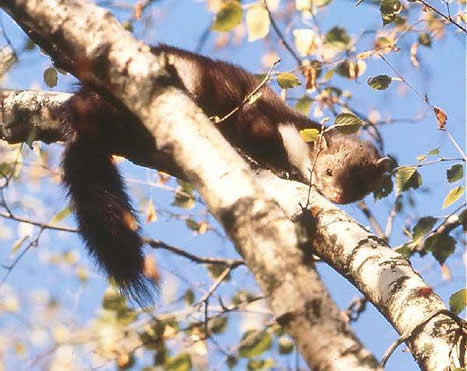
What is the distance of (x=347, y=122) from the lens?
91.7 inches

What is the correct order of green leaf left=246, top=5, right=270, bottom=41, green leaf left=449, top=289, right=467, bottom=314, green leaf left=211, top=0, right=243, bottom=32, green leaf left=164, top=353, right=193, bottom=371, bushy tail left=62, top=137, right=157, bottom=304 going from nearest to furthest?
green leaf left=211, top=0, right=243, bottom=32, green leaf left=449, top=289, right=467, bottom=314, green leaf left=246, top=5, right=270, bottom=41, bushy tail left=62, top=137, right=157, bottom=304, green leaf left=164, top=353, right=193, bottom=371

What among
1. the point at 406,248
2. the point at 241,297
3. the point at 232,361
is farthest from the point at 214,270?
the point at 406,248

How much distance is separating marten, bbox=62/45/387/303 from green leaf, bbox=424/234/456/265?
0.50m

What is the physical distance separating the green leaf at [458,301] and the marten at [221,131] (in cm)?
65

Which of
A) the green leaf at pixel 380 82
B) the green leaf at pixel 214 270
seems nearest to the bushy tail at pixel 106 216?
the green leaf at pixel 214 270

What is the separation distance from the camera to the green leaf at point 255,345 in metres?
3.69

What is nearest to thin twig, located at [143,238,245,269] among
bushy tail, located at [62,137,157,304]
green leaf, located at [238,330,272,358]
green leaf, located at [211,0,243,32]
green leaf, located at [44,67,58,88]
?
bushy tail, located at [62,137,157,304]

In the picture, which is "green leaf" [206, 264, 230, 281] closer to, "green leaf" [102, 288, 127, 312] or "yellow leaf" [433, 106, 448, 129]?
"green leaf" [102, 288, 127, 312]

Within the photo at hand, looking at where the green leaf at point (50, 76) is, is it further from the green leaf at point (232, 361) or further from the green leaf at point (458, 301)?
the green leaf at point (232, 361)

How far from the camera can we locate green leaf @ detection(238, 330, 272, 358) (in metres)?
3.69

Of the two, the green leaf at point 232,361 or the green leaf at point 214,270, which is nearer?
the green leaf at point 232,361

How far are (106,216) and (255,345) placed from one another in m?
1.00

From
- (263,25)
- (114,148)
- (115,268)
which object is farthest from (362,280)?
(114,148)

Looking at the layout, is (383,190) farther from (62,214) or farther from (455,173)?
(62,214)
